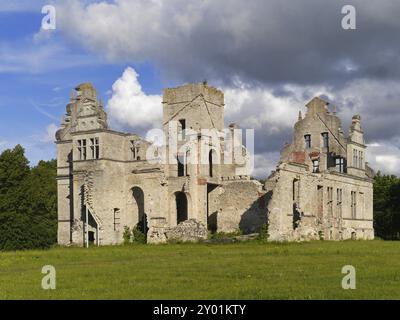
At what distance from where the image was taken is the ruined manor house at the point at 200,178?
167 feet

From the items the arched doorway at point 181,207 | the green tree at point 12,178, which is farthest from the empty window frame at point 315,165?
the green tree at point 12,178

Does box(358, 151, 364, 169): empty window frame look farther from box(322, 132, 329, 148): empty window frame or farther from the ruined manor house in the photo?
box(322, 132, 329, 148): empty window frame

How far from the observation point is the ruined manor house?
50822 mm

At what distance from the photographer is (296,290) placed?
54.9 ft

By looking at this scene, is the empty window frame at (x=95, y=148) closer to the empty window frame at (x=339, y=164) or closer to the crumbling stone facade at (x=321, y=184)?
the crumbling stone facade at (x=321, y=184)

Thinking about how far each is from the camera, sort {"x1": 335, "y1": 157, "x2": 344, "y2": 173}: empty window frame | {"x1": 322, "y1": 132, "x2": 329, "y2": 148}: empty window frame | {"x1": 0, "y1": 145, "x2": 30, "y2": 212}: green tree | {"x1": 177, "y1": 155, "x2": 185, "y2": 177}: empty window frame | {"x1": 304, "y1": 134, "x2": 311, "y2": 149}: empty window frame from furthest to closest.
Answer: {"x1": 304, "y1": 134, "x2": 311, "y2": 149}: empty window frame → {"x1": 322, "y1": 132, "x2": 329, "y2": 148}: empty window frame → {"x1": 335, "y1": 157, "x2": 344, "y2": 173}: empty window frame → {"x1": 177, "y1": 155, "x2": 185, "y2": 177}: empty window frame → {"x1": 0, "y1": 145, "x2": 30, "y2": 212}: green tree

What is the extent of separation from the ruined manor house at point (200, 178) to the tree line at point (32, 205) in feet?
12.3

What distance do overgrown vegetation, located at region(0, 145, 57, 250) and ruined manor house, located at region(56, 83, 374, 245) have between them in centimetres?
367

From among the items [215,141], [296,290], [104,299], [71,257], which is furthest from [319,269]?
[215,141]

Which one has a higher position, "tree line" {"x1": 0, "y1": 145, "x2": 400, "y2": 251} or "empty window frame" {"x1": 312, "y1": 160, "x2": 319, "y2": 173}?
"empty window frame" {"x1": 312, "y1": 160, "x2": 319, "y2": 173}

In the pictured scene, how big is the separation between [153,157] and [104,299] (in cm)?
3802

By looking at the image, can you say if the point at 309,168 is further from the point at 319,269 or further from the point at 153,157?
the point at 319,269

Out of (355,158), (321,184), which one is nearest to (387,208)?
(355,158)

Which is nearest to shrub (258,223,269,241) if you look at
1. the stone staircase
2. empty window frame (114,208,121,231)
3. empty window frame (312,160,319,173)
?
empty window frame (114,208,121,231)
